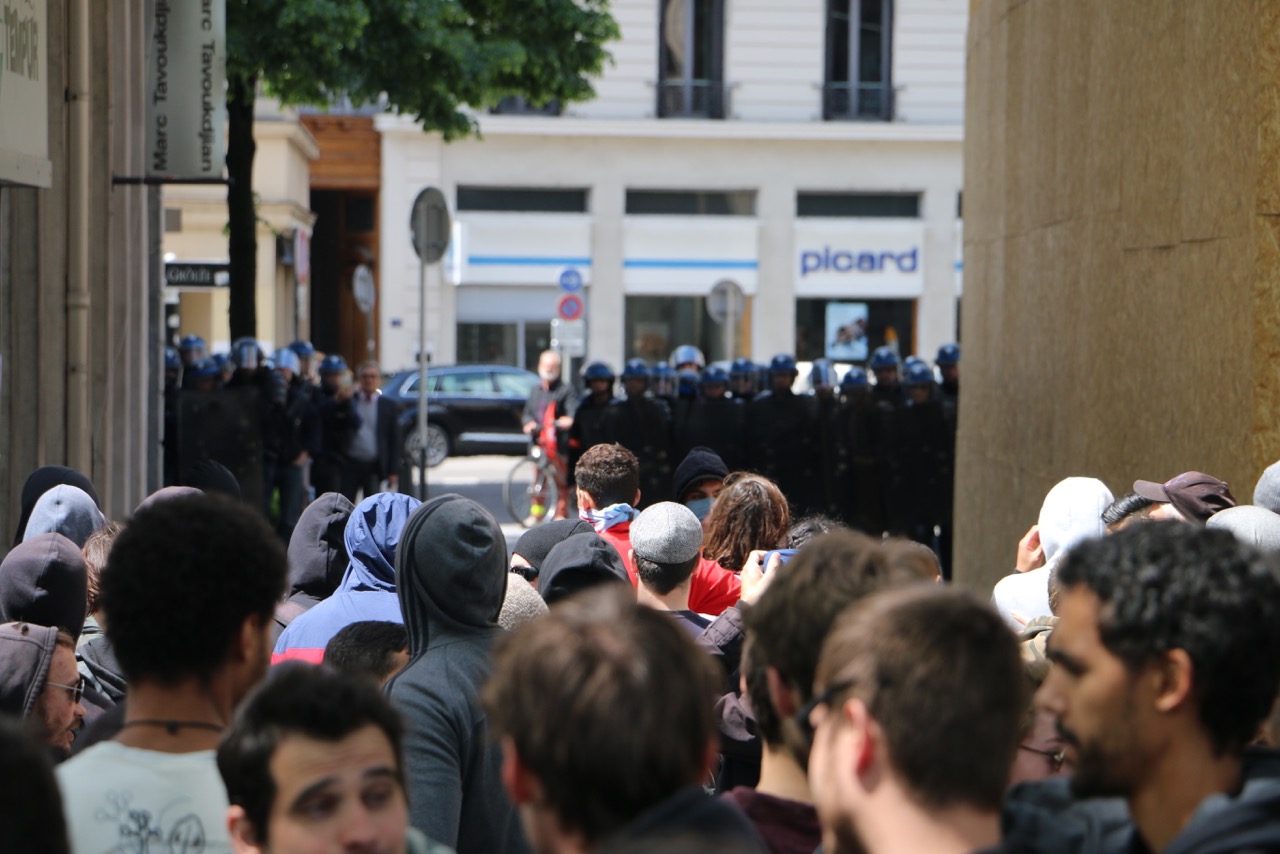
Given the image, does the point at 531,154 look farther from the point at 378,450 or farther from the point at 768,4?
the point at 378,450

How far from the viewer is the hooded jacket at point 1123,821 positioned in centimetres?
228

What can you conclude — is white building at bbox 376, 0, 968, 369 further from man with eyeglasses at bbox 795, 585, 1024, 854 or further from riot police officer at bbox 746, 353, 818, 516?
man with eyeglasses at bbox 795, 585, 1024, 854

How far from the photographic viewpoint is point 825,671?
2.36 m

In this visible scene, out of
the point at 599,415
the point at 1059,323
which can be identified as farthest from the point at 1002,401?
the point at 599,415

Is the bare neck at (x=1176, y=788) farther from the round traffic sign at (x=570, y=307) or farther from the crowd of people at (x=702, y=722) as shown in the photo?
the round traffic sign at (x=570, y=307)

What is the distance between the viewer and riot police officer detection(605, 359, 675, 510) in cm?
1669

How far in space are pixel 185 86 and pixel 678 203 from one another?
26.7 m

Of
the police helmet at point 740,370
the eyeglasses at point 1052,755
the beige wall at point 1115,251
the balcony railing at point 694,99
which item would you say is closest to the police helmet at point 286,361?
the police helmet at point 740,370

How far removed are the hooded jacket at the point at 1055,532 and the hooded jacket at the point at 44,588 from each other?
289cm

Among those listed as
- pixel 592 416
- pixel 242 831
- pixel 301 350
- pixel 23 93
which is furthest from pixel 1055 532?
pixel 301 350

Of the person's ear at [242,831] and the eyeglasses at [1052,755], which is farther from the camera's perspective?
the eyeglasses at [1052,755]

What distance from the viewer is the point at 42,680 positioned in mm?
4070

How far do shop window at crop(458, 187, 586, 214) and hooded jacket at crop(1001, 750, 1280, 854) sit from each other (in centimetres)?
3474

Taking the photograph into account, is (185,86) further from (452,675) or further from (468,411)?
(468,411)
